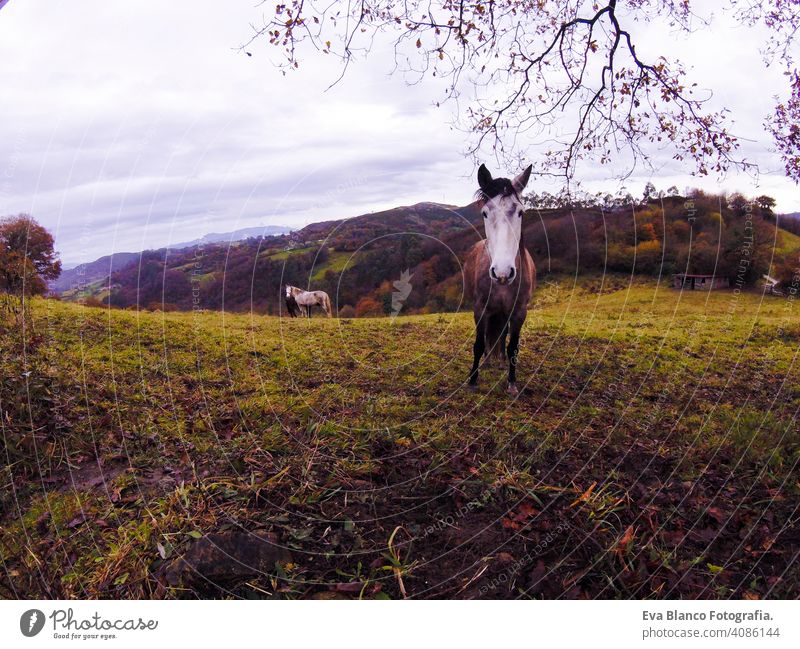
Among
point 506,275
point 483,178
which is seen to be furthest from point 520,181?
point 506,275

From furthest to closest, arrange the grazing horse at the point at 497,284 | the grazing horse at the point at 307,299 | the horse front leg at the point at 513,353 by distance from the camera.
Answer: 1. the grazing horse at the point at 307,299
2. the horse front leg at the point at 513,353
3. the grazing horse at the point at 497,284

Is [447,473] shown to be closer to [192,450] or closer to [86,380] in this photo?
[192,450]

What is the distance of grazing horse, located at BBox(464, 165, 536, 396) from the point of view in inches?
200

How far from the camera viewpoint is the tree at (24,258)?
4883 mm

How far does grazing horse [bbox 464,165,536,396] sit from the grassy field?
685mm

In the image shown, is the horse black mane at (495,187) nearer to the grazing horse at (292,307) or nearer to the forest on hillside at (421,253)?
the forest on hillside at (421,253)

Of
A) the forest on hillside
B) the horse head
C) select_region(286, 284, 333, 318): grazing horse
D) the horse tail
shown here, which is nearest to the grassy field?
the horse tail

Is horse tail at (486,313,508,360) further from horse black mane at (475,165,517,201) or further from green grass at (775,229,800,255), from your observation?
green grass at (775,229,800,255)

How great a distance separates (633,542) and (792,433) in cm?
319

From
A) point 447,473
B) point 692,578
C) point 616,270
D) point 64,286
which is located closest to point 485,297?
point 447,473

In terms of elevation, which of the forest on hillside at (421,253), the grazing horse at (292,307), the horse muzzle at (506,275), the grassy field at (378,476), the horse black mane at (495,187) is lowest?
the grassy field at (378,476)

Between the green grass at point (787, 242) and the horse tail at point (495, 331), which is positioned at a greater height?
the green grass at point (787, 242)

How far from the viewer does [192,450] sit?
200 inches

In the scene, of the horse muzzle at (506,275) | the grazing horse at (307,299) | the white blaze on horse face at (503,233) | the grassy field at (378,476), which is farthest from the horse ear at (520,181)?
the grazing horse at (307,299)
